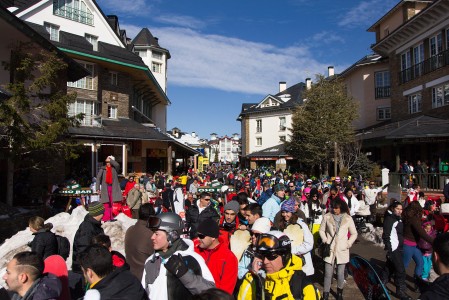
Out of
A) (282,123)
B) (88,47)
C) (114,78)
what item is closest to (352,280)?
(88,47)

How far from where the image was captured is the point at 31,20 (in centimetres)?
2423

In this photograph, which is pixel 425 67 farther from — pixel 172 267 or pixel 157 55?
pixel 157 55

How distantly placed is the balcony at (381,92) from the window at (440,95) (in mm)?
10695

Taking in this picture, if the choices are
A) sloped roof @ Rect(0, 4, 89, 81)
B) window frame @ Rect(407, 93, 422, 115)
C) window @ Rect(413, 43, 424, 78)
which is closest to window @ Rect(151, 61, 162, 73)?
sloped roof @ Rect(0, 4, 89, 81)

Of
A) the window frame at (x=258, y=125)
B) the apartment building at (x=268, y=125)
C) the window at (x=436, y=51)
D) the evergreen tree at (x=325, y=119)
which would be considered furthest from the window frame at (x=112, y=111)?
the window frame at (x=258, y=125)

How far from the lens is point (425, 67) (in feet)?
76.6

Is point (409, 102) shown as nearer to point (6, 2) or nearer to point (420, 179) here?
point (420, 179)

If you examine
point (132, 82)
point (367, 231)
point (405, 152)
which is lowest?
point (367, 231)

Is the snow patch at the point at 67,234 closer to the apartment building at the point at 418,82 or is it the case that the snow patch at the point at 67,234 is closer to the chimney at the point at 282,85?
the apartment building at the point at 418,82

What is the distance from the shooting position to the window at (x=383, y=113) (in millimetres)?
33875

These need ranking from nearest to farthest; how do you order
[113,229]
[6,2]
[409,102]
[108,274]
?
[108,274] < [113,229] < [6,2] < [409,102]

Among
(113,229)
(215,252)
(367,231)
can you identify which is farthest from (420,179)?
(215,252)

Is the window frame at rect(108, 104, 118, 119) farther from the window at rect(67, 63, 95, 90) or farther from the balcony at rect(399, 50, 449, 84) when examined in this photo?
the balcony at rect(399, 50, 449, 84)

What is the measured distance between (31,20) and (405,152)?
2640 cm
